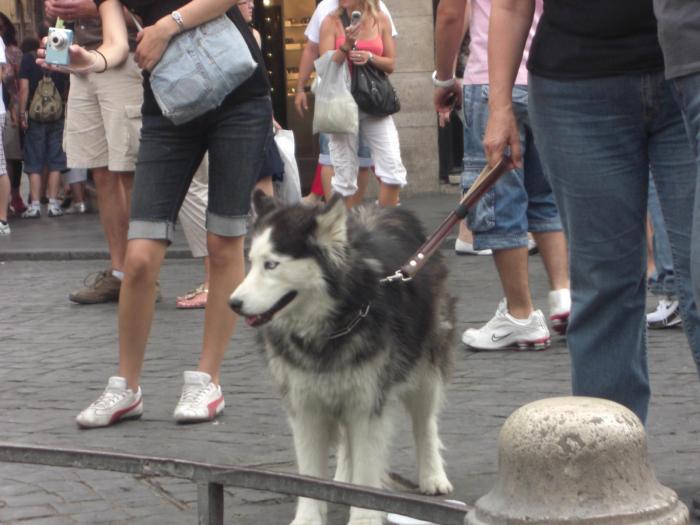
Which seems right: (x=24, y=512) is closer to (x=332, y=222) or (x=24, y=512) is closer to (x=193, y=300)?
(x=332, y=222)

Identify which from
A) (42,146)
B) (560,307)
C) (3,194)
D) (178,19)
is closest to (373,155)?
(560,307)

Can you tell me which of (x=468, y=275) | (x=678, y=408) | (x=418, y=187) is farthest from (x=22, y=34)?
(x=678, y=408)

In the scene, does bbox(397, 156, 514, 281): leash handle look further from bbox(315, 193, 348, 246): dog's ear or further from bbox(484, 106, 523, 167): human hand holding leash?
bbox(315, 193, 348, 246): dog's ear

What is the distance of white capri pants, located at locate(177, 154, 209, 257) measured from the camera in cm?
880

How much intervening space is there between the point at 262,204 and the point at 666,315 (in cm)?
355

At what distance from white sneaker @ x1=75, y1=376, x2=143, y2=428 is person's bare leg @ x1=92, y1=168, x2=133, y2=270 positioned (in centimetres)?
295

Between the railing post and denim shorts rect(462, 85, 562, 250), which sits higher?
the railing post

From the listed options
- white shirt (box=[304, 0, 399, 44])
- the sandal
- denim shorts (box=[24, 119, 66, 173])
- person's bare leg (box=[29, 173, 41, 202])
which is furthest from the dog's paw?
person's bare leg (box=[29, 173, 41, 202])

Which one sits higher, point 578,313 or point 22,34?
point 578,313

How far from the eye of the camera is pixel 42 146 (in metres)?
16.8

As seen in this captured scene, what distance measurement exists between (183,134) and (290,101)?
40.9ft

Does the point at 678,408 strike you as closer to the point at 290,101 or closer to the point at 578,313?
the point at 578,313

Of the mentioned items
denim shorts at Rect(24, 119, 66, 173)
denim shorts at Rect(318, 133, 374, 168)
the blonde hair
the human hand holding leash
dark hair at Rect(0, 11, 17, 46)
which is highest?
the human hand holding leash

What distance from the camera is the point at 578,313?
14.0ft
